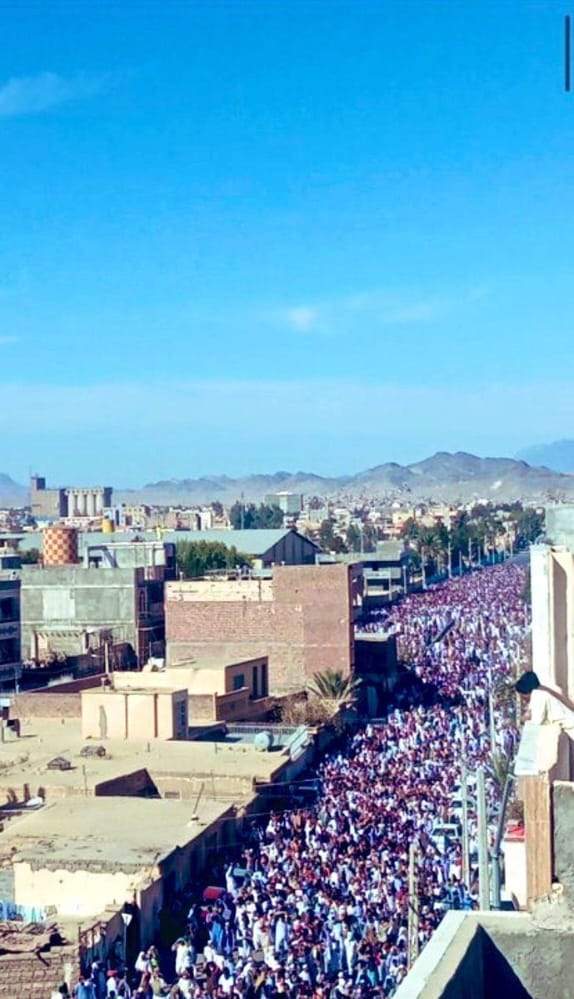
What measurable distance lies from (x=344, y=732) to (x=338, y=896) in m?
15.7

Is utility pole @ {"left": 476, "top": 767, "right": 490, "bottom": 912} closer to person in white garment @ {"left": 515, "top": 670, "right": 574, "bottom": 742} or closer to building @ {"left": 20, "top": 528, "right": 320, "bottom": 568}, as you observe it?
person in white garment @ {"left": 515, "top": 670, "right": 574, "bottom": 742}

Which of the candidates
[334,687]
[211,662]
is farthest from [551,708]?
[211,662]

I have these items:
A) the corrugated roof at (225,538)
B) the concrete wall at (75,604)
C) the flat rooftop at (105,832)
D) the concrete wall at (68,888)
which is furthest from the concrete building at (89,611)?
the concrete wall at (68,888)

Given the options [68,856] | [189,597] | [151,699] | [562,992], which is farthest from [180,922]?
[189,597]

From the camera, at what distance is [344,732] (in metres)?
32.2

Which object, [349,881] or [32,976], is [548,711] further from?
[349,881]

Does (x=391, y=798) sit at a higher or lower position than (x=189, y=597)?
lower

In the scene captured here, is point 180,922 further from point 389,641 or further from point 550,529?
point 389,641

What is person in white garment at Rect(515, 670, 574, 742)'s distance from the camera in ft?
30.3

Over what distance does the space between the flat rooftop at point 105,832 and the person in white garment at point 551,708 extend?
367 inches

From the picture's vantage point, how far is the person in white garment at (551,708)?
924cm

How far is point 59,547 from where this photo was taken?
57.9 m

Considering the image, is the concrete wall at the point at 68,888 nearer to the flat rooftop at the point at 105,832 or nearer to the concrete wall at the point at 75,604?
the flat rooftop at the point at 105,832

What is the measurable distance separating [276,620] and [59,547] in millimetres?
20965
